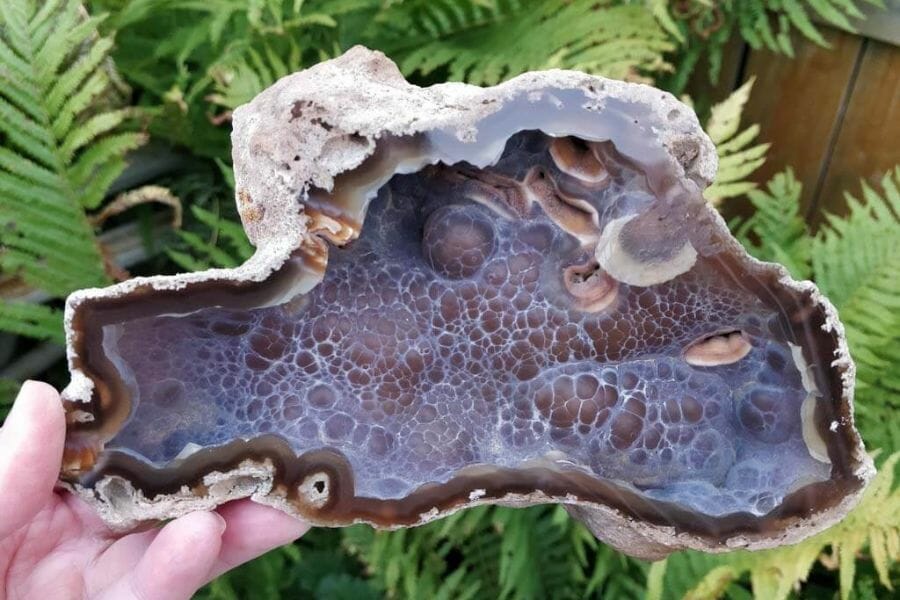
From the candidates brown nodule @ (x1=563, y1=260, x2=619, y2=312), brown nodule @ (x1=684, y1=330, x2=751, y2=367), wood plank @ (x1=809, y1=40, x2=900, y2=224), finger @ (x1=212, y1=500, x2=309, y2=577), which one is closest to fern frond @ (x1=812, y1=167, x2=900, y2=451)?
wood plank @ (x1=809, y1=40, x2=900, y2=224)

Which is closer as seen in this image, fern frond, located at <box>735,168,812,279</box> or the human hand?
the human hand

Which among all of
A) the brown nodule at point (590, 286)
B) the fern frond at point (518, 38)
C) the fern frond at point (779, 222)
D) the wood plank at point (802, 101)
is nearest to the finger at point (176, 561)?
the brown nodule at point (590, 286)

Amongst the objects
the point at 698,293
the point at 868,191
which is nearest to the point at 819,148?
the point at 868,191

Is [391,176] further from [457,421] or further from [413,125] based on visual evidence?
[457,421]


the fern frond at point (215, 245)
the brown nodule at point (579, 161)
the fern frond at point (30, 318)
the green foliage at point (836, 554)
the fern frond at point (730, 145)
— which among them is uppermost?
the brown nodule at point (579, 161)

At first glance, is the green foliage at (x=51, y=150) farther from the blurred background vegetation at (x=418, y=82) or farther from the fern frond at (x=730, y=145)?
the fern frond at (x=730, y=145)

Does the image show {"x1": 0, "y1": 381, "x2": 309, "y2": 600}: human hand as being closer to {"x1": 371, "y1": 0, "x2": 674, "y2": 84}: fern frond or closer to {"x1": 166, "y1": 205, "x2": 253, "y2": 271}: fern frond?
{"x1": 166, "y1": 205, "x2": 253, "y2": 271}: fern frond
